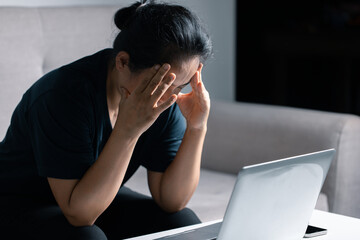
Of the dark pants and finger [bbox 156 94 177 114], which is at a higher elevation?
finger [bbox 156 94 177 114]

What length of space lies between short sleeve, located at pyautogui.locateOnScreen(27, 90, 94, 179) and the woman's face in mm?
133

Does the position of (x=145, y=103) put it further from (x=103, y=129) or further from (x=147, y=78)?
→ (x=103, y=129)

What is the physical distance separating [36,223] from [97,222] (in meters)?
0.21

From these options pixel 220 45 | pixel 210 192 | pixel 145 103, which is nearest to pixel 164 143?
pixel 145 103

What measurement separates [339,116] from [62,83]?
95 cm

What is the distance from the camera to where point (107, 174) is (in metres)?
1.31

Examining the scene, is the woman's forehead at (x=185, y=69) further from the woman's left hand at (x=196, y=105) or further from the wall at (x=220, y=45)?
the wall at (x=220, y=45)

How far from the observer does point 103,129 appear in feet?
4.65

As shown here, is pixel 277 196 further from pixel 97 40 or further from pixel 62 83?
pixel 97 40

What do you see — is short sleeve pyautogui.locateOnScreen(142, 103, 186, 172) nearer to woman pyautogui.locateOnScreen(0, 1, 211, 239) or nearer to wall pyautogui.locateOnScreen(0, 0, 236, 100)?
woman pyautogui.locateOnScreen(0, 1, 211, 239)

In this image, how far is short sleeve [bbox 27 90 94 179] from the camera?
131cm

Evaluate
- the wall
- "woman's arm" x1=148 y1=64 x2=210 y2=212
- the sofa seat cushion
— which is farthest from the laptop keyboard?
the wall

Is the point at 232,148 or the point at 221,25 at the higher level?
the point at 221,25

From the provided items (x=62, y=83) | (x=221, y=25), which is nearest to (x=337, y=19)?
(x=221, y=25)
